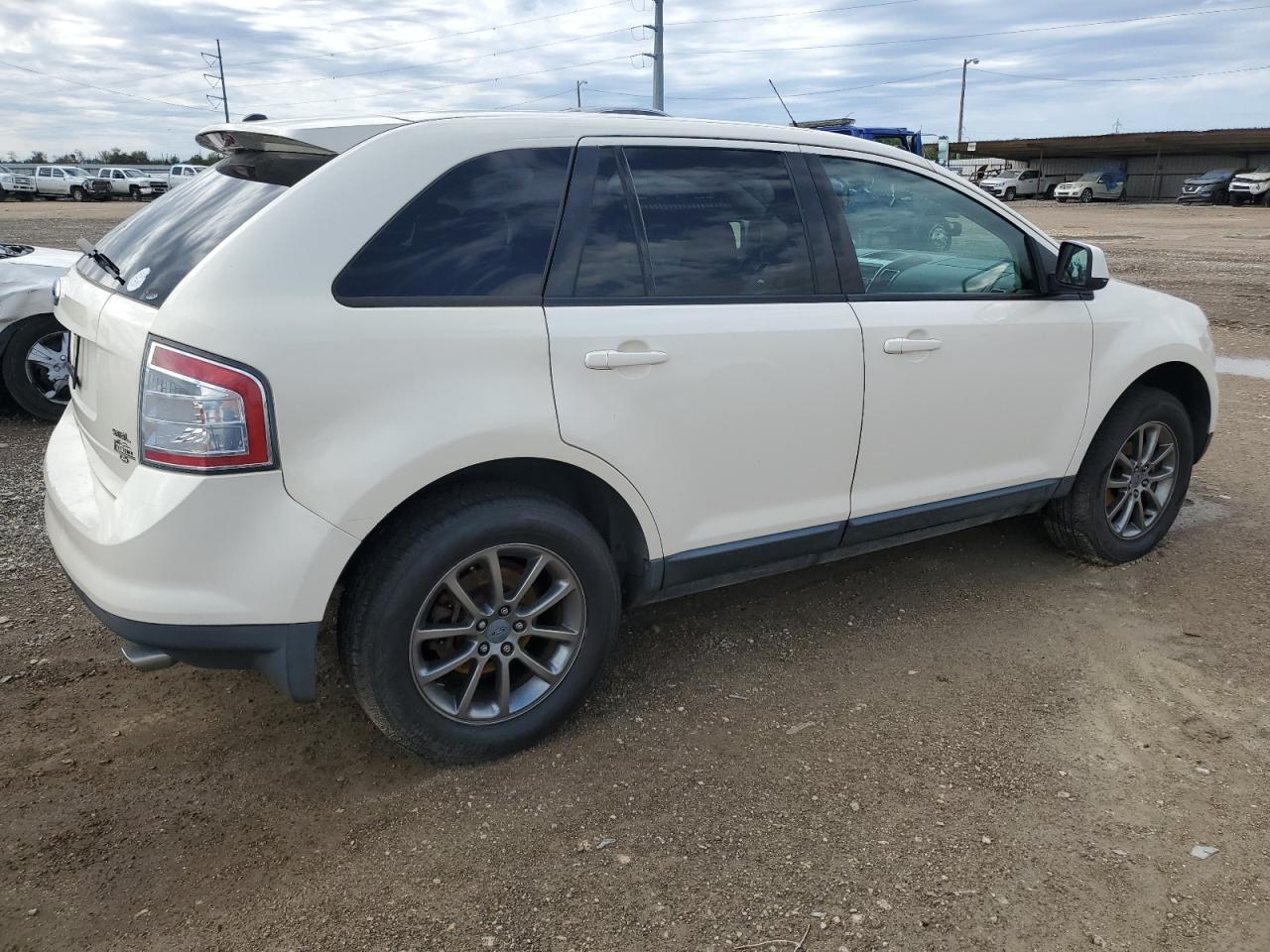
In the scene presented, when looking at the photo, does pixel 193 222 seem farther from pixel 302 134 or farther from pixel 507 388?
pixel 507 388

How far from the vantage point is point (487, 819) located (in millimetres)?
2711

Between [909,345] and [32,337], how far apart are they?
6065mm

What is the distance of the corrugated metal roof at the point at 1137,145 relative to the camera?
44.6 meters

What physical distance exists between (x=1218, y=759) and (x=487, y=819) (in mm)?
2224

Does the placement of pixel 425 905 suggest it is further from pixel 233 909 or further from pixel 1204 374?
pixel 1204 374

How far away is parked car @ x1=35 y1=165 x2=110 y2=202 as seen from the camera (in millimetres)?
→ 48344

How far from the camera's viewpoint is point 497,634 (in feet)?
9.30

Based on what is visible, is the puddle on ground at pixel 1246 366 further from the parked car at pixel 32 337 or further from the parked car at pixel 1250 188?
the parked car at pixel 1250 188

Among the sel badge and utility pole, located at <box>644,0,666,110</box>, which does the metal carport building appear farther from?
the sel badge

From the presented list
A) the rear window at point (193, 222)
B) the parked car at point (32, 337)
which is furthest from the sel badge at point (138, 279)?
the parked car at point (32, 337)

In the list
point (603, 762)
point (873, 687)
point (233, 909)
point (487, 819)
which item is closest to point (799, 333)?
point (873, 687)

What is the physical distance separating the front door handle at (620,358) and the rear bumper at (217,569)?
A: 838 mm

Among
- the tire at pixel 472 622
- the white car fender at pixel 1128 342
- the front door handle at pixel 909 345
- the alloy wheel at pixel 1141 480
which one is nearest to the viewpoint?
the tire at pixel 472 622

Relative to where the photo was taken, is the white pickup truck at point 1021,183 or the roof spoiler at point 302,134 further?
the white pickup truck at point 1021,183
